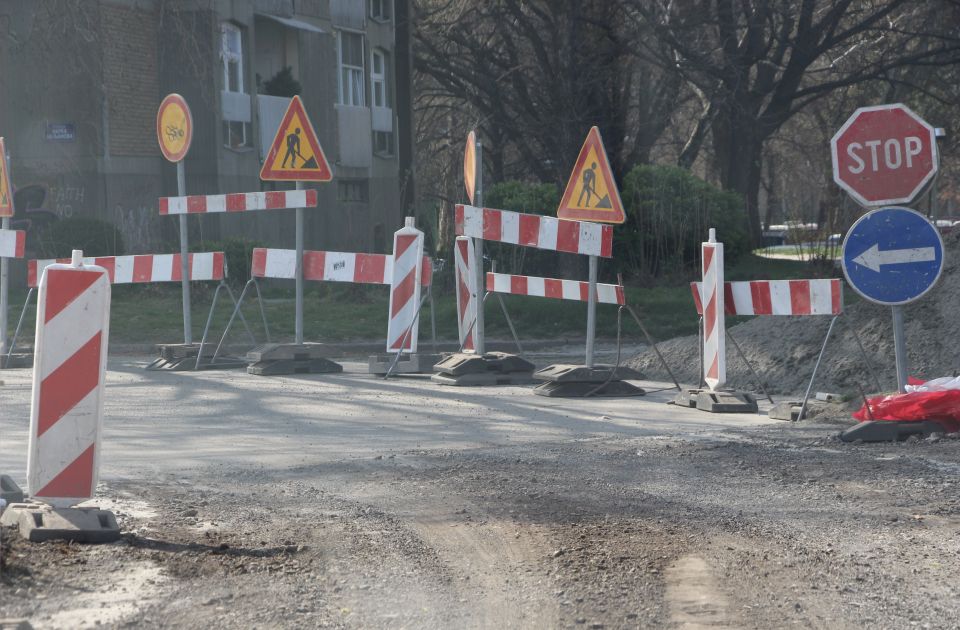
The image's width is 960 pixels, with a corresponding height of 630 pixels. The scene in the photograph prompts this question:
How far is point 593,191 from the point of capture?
11750mm

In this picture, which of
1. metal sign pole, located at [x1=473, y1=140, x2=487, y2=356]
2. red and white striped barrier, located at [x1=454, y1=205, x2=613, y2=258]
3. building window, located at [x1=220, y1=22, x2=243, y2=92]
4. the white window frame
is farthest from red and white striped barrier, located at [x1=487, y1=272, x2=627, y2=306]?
building window, located at [x1=220, y1=22, x2=243, y2=92]

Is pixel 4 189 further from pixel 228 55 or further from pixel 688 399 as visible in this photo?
pixel 228 55

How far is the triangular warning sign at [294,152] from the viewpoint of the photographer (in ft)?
44.2

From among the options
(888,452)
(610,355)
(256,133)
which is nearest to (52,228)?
(256,133)

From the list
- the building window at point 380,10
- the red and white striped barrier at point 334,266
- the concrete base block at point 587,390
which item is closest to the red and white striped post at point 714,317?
the concrete base block at point 587,390

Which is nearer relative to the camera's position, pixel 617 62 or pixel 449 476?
pixel 449 476

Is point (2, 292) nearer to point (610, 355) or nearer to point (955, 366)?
point (610, 355)

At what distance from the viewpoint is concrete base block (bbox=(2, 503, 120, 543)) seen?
18.5 ft

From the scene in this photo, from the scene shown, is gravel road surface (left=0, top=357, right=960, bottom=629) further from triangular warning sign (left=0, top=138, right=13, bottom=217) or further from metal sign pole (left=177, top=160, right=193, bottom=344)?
triangular warning sign (left=0, top=138, right=13, bottom=217)

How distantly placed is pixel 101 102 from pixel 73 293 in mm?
23165

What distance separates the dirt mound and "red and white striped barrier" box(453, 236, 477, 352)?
1926 mm

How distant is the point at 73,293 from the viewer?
5875 millimetres

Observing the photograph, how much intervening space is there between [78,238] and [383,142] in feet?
47.9

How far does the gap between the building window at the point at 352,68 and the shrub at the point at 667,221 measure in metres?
13.6
